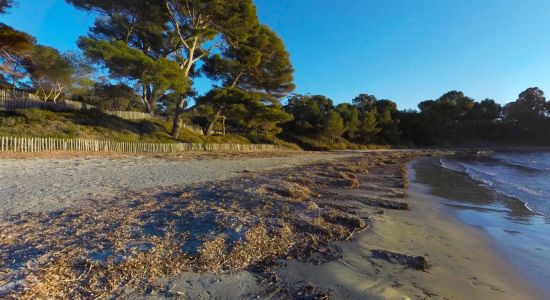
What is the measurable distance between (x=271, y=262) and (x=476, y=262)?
10.5 ft

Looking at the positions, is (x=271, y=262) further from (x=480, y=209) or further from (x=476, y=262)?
(x=480, y=209)

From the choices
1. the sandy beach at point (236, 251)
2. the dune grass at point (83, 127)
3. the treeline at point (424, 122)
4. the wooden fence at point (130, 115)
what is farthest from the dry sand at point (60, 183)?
the treeline at point (424, 122)

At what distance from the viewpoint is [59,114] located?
24.5 metres

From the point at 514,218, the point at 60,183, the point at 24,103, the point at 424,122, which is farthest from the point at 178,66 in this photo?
the point at 424,122

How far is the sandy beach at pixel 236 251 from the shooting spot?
3.20 metres

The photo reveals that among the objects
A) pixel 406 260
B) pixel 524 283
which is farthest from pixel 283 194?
pixel 524 283

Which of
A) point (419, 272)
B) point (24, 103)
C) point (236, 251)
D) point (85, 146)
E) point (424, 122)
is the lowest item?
point (419, 272)

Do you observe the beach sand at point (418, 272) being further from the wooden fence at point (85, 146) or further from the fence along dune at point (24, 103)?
the fence along dune at point (24, 103)

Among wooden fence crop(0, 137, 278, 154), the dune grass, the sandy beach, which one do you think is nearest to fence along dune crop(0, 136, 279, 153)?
wooden fence crop(0, 137, 278, 154)

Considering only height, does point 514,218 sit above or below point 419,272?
below

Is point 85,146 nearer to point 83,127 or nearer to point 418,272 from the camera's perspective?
point 83,127

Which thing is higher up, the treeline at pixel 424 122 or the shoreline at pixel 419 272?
the treeline at pixel 424 122

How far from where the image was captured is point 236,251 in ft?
13.3

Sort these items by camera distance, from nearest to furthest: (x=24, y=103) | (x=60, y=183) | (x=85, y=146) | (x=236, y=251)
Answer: (x=236, y=251), (x=60, y=183), (x=85, y=146), (x=24, y=103)
